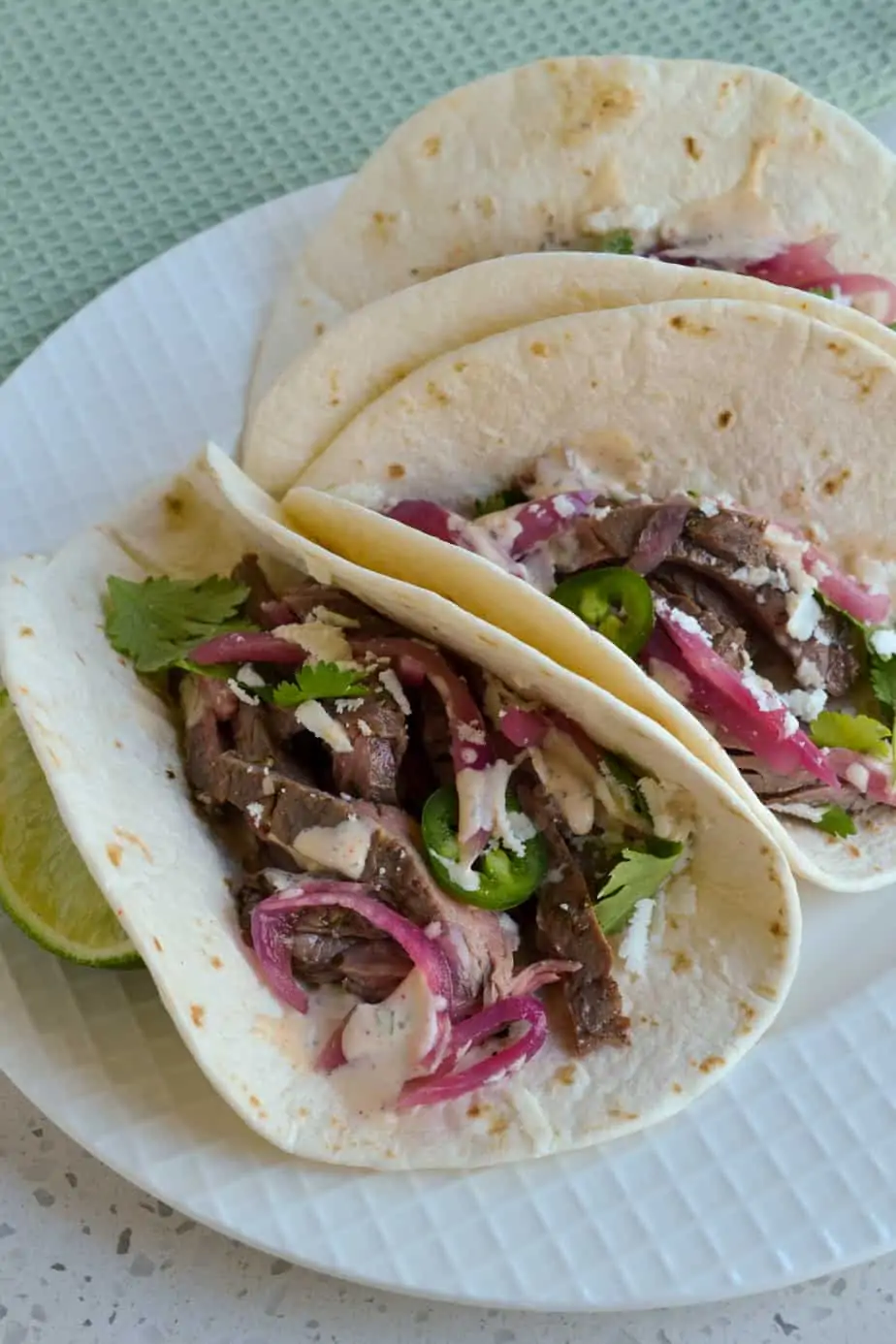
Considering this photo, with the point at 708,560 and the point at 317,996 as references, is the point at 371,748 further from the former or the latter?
the point at 708,560

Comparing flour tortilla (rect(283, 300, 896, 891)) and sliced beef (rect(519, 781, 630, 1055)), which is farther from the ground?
flour tortilla (rect(283, 300, 896, 891))

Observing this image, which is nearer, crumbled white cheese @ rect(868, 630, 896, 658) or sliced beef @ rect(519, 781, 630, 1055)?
sliced beef @ rect(519, 781, 630, 1055)

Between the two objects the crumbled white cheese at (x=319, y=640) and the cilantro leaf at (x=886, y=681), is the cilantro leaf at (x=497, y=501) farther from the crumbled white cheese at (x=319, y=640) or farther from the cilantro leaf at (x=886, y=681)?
the cilantro leaf at (x=886, y=681)

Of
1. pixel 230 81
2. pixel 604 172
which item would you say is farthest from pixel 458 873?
pixel 230 81

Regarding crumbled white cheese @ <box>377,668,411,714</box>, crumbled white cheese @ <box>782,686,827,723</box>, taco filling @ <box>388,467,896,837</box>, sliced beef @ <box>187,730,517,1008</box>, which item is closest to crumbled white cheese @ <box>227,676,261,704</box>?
sliced beef @ <box>187,730,517,1008</box>

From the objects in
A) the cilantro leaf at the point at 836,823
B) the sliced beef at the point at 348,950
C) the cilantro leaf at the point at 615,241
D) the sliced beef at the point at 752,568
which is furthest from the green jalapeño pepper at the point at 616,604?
the cilantro leaf at the point at 615,241

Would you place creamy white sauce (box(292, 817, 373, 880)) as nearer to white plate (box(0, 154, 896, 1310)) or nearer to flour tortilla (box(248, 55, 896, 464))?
white plate (box(0, 154, 896, 1310))

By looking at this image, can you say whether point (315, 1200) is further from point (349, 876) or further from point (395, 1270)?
point (349, 876)

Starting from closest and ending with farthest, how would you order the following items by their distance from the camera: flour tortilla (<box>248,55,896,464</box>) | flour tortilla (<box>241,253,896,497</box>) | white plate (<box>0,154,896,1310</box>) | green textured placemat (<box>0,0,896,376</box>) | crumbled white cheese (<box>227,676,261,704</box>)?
1. white plate (<box>0,154,896,1310</box>)
2. crumbled white cheese (<box>227,676,261,704</box>)
3. flour tortilla (<box>241,253,896,497</box>)
4. flour tortilla (<box>248,55,896,464</box>)
5. green textured placemat (<box>0,0,896,376</box>)

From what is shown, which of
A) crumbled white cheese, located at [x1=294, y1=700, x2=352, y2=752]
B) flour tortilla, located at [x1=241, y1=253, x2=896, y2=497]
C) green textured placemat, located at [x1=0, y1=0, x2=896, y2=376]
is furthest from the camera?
green textured placemat, located at [x1=0, y1=0, x2=896, y2=376]
